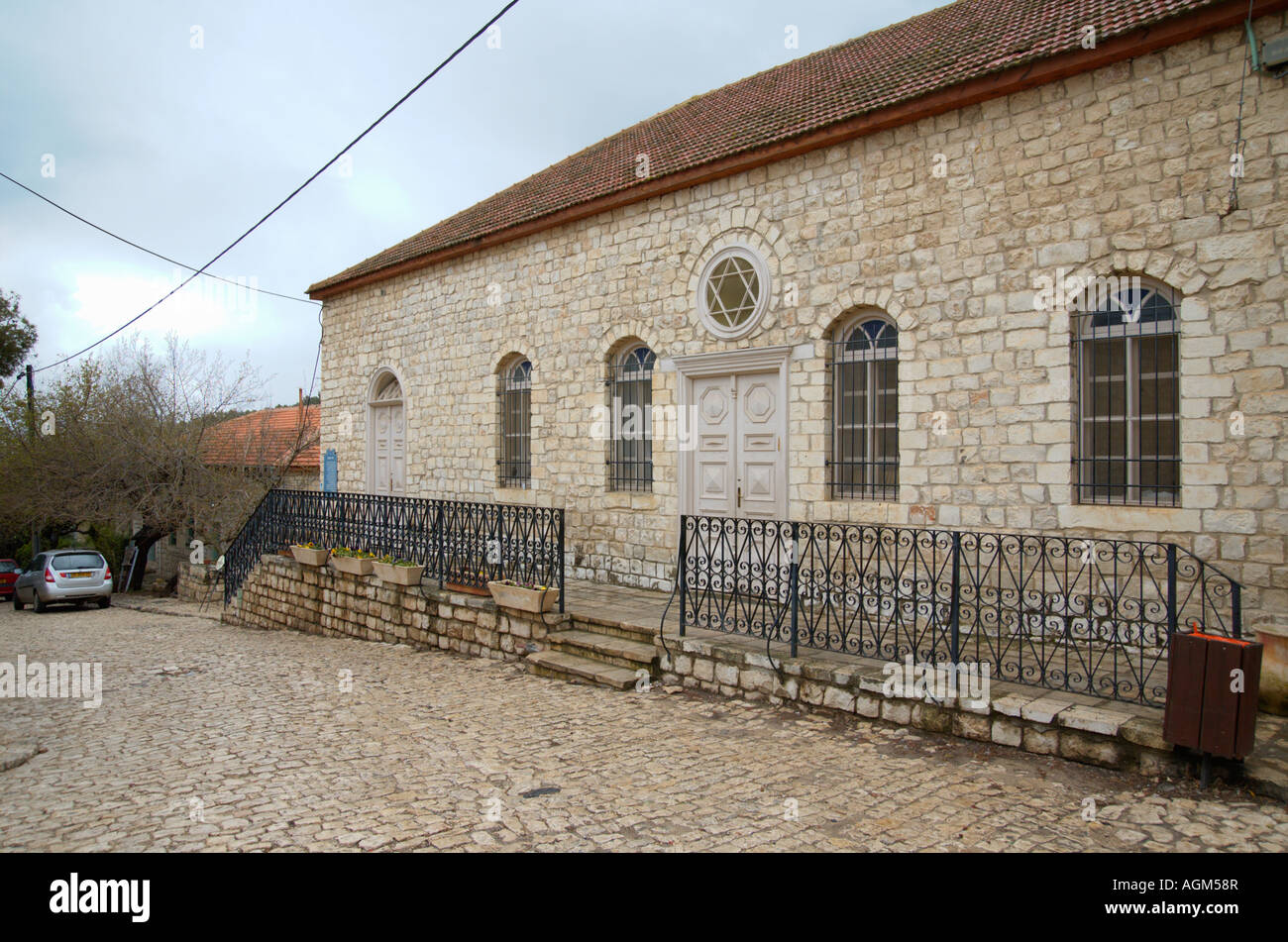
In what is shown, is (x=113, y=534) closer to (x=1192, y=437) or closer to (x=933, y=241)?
(x=933, y=241)

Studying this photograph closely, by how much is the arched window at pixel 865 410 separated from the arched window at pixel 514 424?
511 cm

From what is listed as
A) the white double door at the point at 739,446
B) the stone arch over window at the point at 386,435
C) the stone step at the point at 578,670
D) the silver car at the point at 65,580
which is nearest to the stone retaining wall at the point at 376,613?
the stone step at the point at 578,670

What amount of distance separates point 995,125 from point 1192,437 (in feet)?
10.2

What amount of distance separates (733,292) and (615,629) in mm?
3927

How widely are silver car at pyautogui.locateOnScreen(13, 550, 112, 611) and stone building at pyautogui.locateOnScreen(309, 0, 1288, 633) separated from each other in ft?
42.2

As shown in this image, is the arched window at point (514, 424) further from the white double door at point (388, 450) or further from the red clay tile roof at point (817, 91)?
the white double door at point (388, 450)

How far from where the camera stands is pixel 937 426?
710 cm

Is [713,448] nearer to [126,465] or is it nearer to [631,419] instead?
[631,419]

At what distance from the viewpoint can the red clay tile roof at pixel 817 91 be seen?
6758 mm

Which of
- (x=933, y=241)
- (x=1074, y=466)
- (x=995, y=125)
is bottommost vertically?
(x=1074, y=466)

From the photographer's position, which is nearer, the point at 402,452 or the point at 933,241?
the point at 933,241

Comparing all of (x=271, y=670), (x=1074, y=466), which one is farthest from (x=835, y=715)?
(x=271, y=670)

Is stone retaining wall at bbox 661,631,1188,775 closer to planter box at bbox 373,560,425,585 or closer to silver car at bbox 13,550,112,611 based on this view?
planter box at bbox 373,560,425,585

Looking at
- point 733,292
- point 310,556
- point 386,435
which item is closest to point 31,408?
point 386,435
